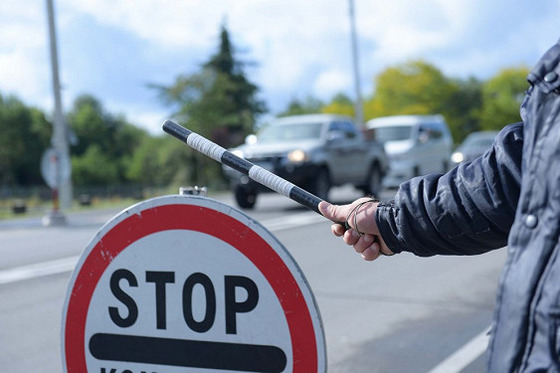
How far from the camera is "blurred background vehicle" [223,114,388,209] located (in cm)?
1417

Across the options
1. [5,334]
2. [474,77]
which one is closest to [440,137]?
[5,334]

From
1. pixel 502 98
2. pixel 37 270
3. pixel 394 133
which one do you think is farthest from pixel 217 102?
pixel 37 270

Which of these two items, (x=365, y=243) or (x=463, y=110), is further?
(x=463, y=110)

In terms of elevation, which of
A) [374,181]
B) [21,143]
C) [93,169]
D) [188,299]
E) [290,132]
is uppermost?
Answer: [290,132]

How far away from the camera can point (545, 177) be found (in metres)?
1.25

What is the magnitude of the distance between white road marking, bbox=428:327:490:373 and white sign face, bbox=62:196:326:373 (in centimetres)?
291

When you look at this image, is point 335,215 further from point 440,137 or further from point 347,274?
point 440,137

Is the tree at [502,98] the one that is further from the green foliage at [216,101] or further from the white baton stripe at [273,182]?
the white baton stripe at [273,182]

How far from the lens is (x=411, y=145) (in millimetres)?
20141

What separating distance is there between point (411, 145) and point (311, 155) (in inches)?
256

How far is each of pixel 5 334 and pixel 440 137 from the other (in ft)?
59.0

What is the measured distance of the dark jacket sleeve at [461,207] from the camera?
1.51 metres

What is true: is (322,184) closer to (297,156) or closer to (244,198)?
(297,156)

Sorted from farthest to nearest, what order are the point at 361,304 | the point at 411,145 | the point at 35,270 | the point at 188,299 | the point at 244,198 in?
the point at 411,145
the point at 244,198
the point at 35,270
the point at 361,304
the point at 188,299
